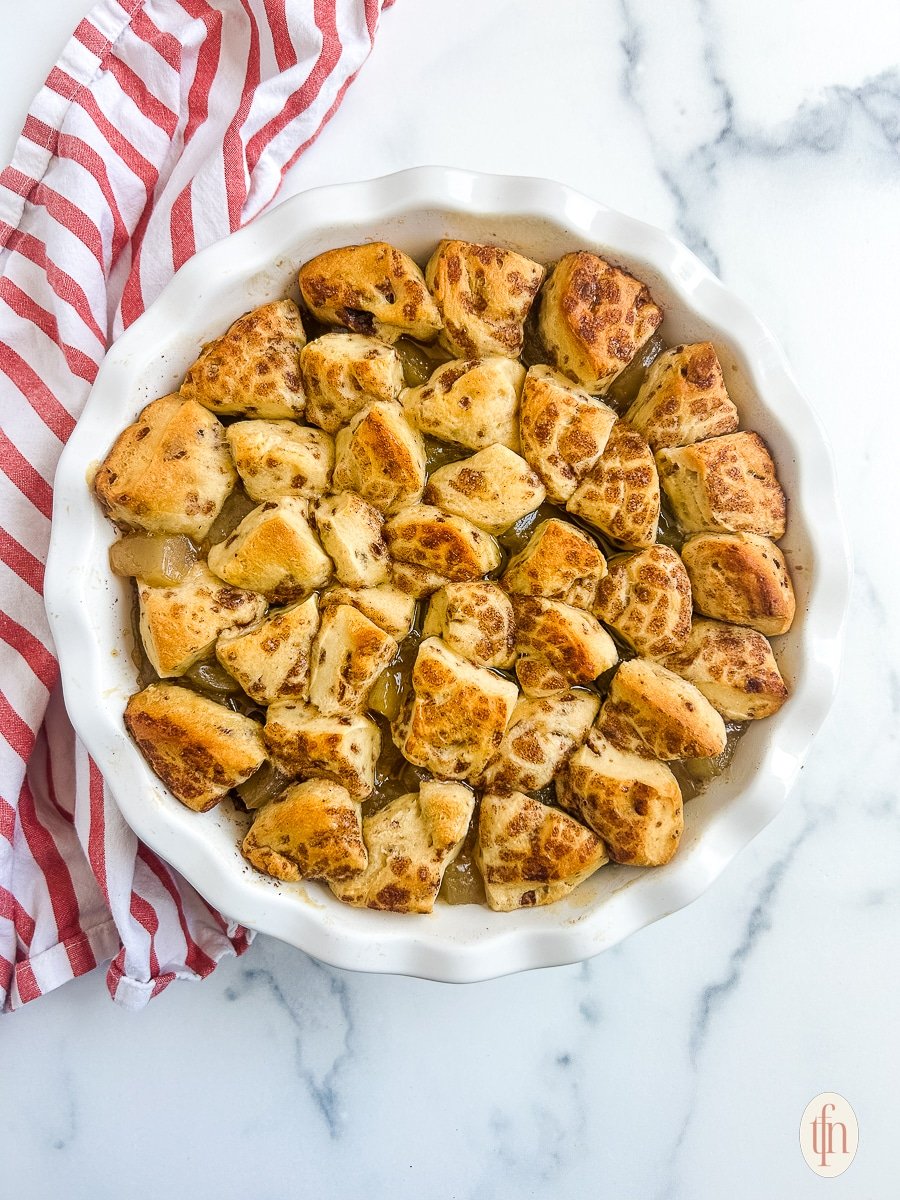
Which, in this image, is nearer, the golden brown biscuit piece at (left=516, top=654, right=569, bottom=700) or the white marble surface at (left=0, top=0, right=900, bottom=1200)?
the golden brown biscuit piece at (left=516, top=654, right=569, bottom=700)

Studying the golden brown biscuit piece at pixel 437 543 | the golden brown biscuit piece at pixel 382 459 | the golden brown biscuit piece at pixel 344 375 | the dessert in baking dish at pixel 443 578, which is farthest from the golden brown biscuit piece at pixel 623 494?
the golden brown biscuit piece at pixel 344 375

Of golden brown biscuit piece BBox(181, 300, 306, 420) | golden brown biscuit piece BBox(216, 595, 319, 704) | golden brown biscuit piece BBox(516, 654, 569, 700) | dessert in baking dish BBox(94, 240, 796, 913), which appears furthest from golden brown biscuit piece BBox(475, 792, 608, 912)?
golden brown biscuit piece BBox(181, 300, 306, 420)

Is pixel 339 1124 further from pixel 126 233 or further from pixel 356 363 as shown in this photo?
pixel 126 233

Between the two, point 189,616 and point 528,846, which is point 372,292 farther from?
point 528,846

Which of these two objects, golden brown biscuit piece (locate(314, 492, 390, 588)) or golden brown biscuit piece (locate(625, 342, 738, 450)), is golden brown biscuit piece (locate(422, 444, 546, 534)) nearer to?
golden brown biscuit piece (locate(314, 492, 390, 588))

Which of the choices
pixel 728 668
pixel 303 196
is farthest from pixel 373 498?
pixel 728 668

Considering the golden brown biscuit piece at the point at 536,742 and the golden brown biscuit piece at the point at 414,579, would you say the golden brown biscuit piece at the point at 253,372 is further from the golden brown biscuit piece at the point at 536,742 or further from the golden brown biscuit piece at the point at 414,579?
the golden brown biscuit piece at the point at 536,742
